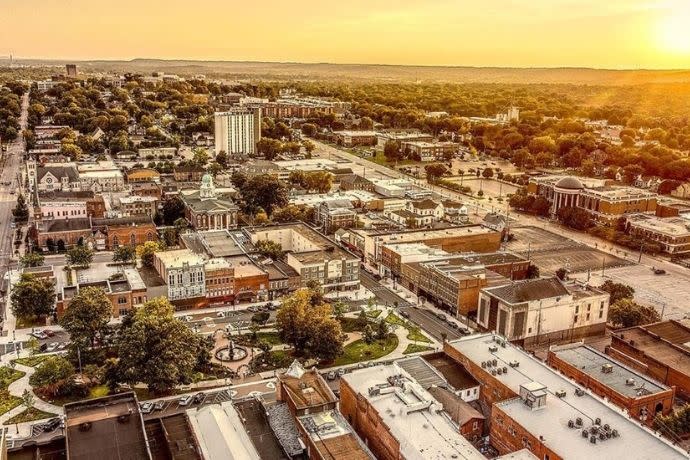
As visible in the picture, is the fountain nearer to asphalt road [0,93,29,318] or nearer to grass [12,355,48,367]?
grass [12,355,48,367]

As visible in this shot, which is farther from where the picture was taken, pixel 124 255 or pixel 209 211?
pixel 209 211

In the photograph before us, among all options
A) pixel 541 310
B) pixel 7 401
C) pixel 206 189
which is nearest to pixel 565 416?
pixel 541 310

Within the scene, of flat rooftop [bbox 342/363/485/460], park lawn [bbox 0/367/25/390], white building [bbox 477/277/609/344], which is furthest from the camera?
white building [bbox 477/277/609/344]

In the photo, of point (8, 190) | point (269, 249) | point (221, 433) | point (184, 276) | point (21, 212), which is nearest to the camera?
point (221, 433)

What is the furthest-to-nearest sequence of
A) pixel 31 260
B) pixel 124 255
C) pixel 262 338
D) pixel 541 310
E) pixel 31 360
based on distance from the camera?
pixel 124 255 → pixel 31 260 → pixel 262 338 → pixel 541 310 → pixel 31 360

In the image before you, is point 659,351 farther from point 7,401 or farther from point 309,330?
point 7,401

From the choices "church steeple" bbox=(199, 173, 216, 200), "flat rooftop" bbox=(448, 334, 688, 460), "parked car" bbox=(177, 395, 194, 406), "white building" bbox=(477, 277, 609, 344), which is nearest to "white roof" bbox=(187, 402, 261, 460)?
"parked car" bbox=(177, 395, 194, 406)
